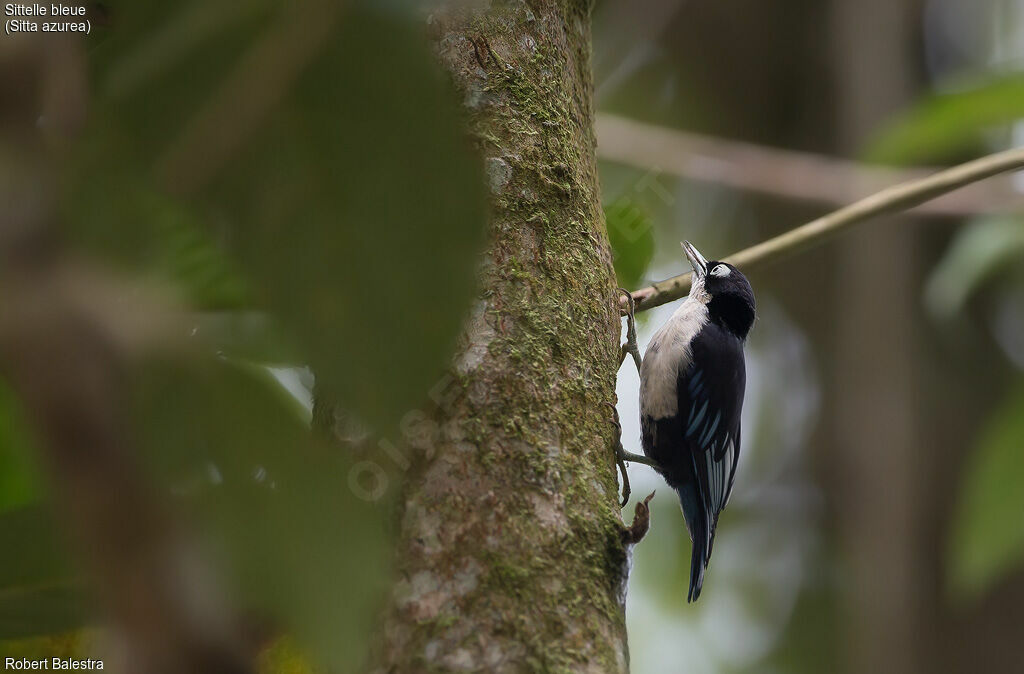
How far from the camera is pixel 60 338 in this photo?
1.31 ft

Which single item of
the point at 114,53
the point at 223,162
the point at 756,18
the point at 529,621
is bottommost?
the point at 529,621

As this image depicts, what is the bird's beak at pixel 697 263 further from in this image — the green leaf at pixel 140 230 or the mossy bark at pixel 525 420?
the green leaf at pixel 140 230

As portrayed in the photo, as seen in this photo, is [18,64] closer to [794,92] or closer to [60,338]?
[60,338]

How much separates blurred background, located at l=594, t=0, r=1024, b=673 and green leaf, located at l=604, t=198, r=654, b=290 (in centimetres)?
233

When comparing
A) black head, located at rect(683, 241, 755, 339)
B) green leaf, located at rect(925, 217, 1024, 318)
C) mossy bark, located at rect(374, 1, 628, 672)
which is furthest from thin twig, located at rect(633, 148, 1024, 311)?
black head, located at rect(683, 241, 755, 339)

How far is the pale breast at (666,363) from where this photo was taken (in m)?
3.79

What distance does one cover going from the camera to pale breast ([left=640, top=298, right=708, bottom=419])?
3.79 m

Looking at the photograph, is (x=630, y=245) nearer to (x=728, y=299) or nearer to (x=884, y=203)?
(x=884, y=203)

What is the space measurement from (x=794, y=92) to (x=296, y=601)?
21.2ft

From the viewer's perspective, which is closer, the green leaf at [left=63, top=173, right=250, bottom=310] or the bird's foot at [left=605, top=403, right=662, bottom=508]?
the green leaf at [left=63, top=173, right=250, bottom=310]

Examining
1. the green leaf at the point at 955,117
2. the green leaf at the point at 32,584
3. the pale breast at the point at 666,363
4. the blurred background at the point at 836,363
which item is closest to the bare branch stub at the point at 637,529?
the green leaf at the point at 32,584

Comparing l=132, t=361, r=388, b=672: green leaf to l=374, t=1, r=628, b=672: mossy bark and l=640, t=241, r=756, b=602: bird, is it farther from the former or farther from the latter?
l=640, t=241, r=756, b=602: bird

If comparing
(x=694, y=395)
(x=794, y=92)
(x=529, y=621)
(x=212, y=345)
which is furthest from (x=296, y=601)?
(x=794, y=92)

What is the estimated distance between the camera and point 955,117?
2.91 metres
